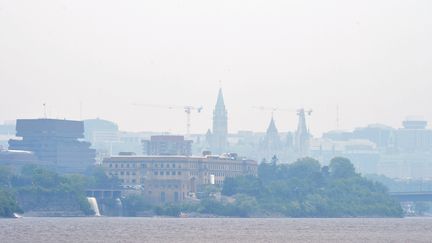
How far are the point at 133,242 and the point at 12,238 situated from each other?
11677 mm

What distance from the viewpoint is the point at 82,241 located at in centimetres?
17412

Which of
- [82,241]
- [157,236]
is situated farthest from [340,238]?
[82,241]

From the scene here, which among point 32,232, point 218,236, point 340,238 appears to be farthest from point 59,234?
point 340,238

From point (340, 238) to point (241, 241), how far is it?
17.2m

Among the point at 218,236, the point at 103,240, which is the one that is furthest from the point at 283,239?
the point at 103,240

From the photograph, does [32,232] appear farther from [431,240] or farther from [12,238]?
[431,240]

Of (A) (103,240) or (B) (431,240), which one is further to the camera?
(B) (431,240)

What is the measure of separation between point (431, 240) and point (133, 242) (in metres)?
33.5

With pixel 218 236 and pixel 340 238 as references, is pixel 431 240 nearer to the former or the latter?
pixel 340 238

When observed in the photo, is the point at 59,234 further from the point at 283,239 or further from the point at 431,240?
the point at 431,240

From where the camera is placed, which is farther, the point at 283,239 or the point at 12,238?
the point at 283,239

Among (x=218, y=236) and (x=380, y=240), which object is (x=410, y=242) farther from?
(x=218, y=236)

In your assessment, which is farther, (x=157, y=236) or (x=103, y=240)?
(x=157, y=236)

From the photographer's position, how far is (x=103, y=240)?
581 feet
